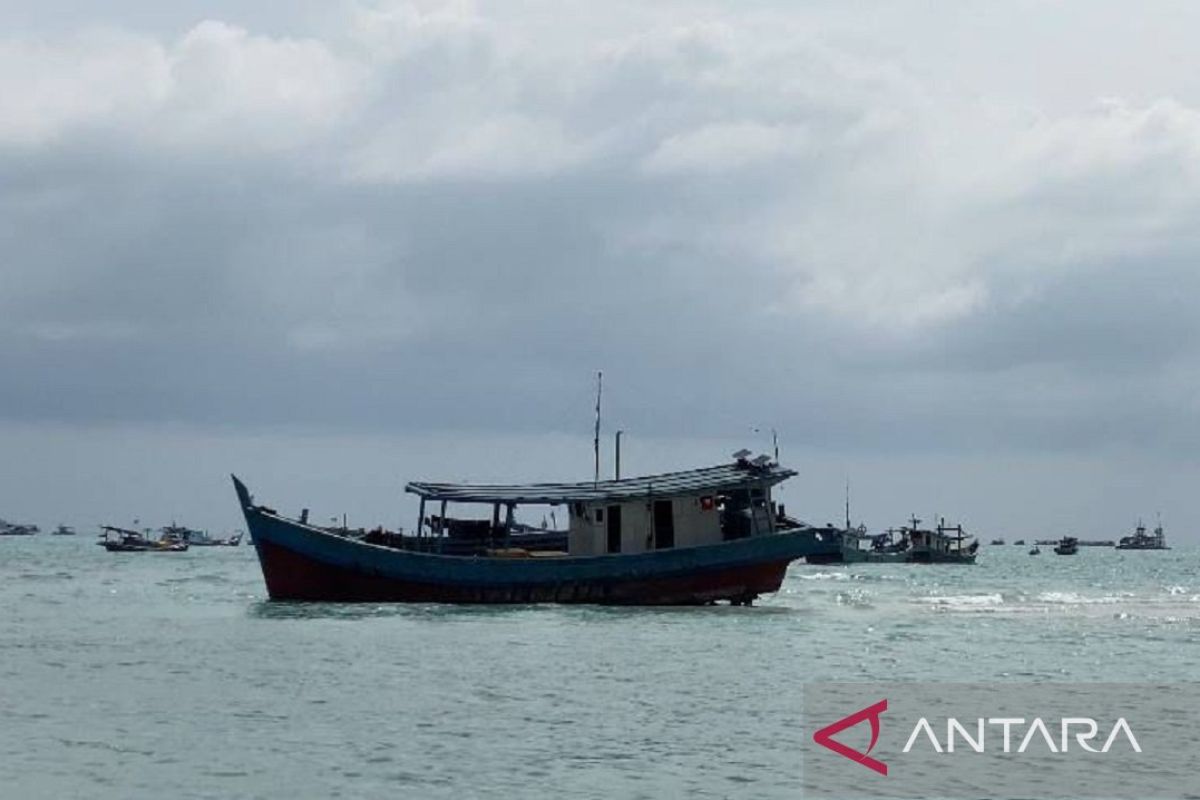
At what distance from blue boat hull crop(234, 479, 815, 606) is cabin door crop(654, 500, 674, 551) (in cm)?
71

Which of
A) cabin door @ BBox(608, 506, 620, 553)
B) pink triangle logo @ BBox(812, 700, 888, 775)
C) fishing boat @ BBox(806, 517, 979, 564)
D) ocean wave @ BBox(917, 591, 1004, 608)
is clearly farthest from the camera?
fishing boat @ BBox(806, 517, 979, 564)

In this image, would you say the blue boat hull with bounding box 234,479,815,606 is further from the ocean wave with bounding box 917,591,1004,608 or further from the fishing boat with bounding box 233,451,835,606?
the ocean wave with bounding box 917,591,1004,608

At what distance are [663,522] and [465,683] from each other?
63.4 ft

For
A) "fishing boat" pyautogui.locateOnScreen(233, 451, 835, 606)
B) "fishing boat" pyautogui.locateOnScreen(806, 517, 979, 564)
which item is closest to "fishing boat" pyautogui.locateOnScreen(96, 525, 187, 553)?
"fishing boat" pyautogui.locateOnScreen(806, 517, 979, 564)

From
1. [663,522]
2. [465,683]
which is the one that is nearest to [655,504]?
[663,522]

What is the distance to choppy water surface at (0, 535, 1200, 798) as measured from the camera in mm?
22172

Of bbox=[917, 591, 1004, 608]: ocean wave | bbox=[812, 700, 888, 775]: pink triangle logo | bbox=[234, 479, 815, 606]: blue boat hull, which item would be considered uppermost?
bbox=[234, 479, 815, 606]: blue boat hull

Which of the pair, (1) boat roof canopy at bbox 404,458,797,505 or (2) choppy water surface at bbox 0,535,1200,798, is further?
(1) boat roof canopy at bbox 404,458,797,505

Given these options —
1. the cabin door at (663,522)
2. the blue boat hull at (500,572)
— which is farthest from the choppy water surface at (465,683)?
the cabin door at (663,522)

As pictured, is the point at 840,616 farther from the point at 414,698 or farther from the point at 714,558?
the point at 414,698

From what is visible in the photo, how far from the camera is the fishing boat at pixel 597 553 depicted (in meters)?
49.9

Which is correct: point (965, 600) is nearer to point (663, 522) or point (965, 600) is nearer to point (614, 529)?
point (663, 522)

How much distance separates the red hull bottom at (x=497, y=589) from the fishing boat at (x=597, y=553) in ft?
0.10

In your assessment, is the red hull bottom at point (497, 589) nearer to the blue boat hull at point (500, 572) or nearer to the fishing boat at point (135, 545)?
the blue boat hull at point (500, 572)
